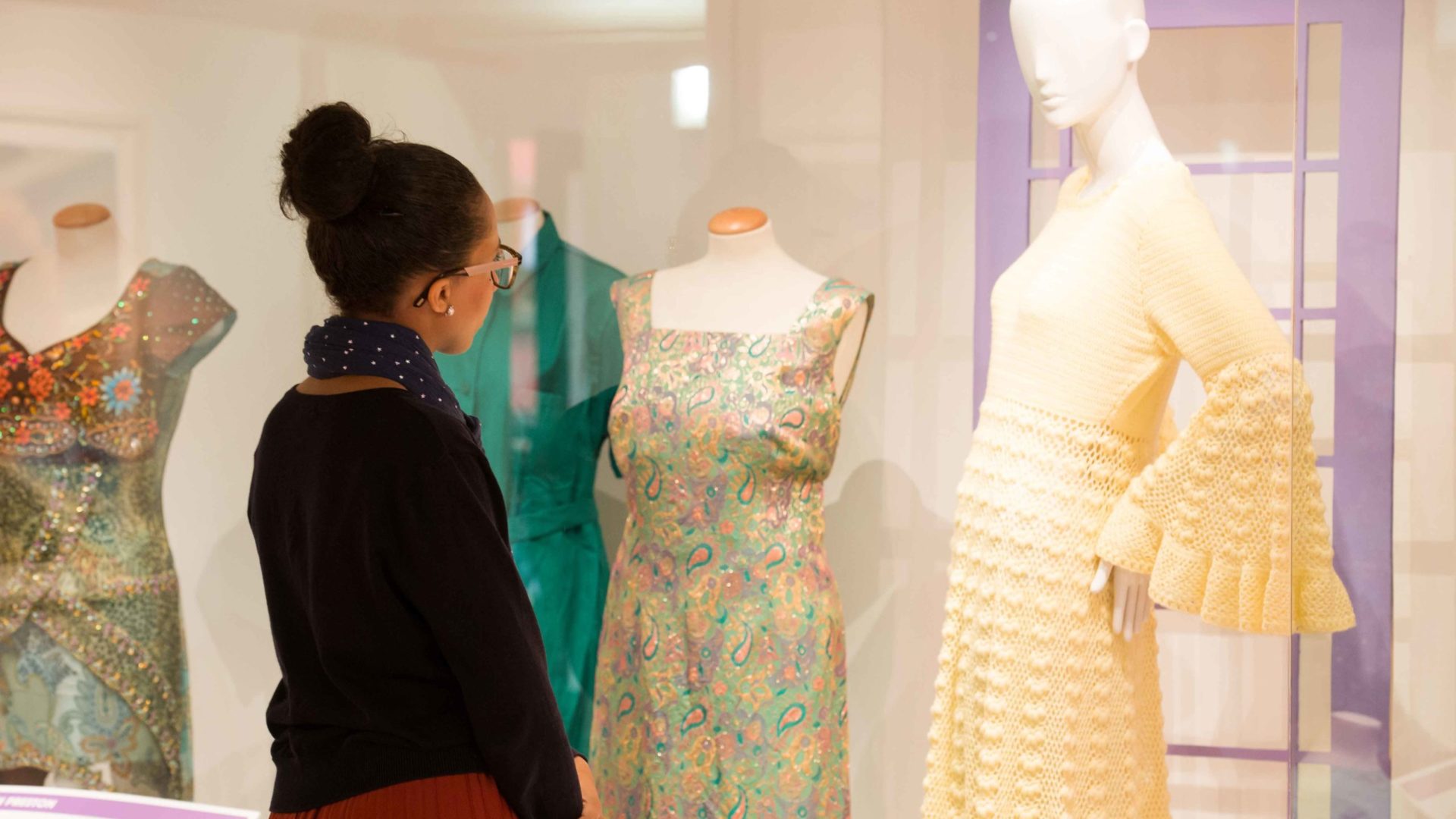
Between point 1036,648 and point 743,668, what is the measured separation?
0.52 m

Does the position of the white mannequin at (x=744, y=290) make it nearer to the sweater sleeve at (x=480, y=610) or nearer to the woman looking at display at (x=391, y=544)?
the woman looking at display at (x=391, y=544)

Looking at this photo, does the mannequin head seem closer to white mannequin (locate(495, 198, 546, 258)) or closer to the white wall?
the white wall

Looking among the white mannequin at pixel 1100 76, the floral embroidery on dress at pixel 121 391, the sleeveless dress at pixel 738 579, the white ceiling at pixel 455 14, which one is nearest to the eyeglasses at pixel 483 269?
the sleeveless dress at pixel 738 579

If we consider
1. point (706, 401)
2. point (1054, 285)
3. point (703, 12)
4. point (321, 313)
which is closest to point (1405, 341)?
point (1054, 285)

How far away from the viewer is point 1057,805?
1.64 metres

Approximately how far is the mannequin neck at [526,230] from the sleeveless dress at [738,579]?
0.42 m

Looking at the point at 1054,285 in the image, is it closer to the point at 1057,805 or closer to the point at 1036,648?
the point at 1036,648

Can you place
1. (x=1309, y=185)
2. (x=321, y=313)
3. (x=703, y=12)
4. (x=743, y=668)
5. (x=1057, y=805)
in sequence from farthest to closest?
1. (x=321, y=313)
2. (x=703, y=12)
3. (x=743, y=668)
4. (x=1057, y=805)
5. (x=1309, y=185)

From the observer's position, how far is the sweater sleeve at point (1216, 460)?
58.4 inches

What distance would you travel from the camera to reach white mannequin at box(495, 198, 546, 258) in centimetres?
235

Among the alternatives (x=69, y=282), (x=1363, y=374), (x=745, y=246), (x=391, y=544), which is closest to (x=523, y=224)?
(x=745, y=246)

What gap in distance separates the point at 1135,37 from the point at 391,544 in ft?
3.65

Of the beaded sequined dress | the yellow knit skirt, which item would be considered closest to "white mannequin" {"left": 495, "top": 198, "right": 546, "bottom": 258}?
the beaded sequined dress

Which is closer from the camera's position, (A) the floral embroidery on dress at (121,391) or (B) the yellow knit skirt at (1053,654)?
(B) the yellow knit skirt at (1053,654)
